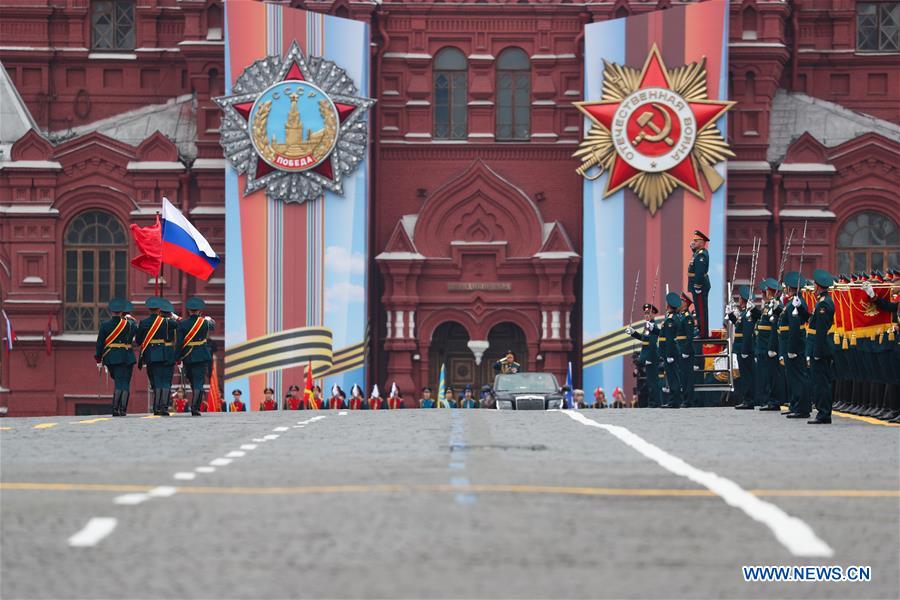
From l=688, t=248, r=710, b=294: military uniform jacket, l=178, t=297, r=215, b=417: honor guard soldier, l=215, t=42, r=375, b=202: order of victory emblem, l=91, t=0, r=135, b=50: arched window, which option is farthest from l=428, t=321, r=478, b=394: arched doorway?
l=178, t=297, r=215, b=417: honor guard soldier

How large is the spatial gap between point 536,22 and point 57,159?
44.7 feet

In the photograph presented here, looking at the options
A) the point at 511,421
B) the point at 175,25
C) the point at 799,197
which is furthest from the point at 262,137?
the point at 511,421

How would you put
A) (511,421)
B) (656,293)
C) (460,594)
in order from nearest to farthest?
(460,594), (511,421), (656,293)

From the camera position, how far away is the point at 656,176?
46.6m

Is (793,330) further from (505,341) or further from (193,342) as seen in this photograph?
(505,341)

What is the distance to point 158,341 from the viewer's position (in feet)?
89.2

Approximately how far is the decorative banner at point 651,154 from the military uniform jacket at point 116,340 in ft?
67.6

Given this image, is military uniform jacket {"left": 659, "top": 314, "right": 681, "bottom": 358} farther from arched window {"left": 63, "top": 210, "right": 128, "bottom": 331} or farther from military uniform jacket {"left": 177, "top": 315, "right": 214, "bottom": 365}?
arched window {"left": 63, "top": 210, "right": 128, "bottom": 331}

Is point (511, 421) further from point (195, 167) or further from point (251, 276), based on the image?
point (195, 167)

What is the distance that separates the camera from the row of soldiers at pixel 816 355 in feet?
68.2

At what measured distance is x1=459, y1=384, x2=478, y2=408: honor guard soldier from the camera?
44500mm

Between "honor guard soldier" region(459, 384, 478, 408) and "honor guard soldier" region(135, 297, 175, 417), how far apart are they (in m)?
17.3

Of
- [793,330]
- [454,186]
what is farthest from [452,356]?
[793,330]

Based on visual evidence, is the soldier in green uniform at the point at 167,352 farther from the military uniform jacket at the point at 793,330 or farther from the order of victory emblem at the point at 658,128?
the order of victory emblem at the point at 658,128
